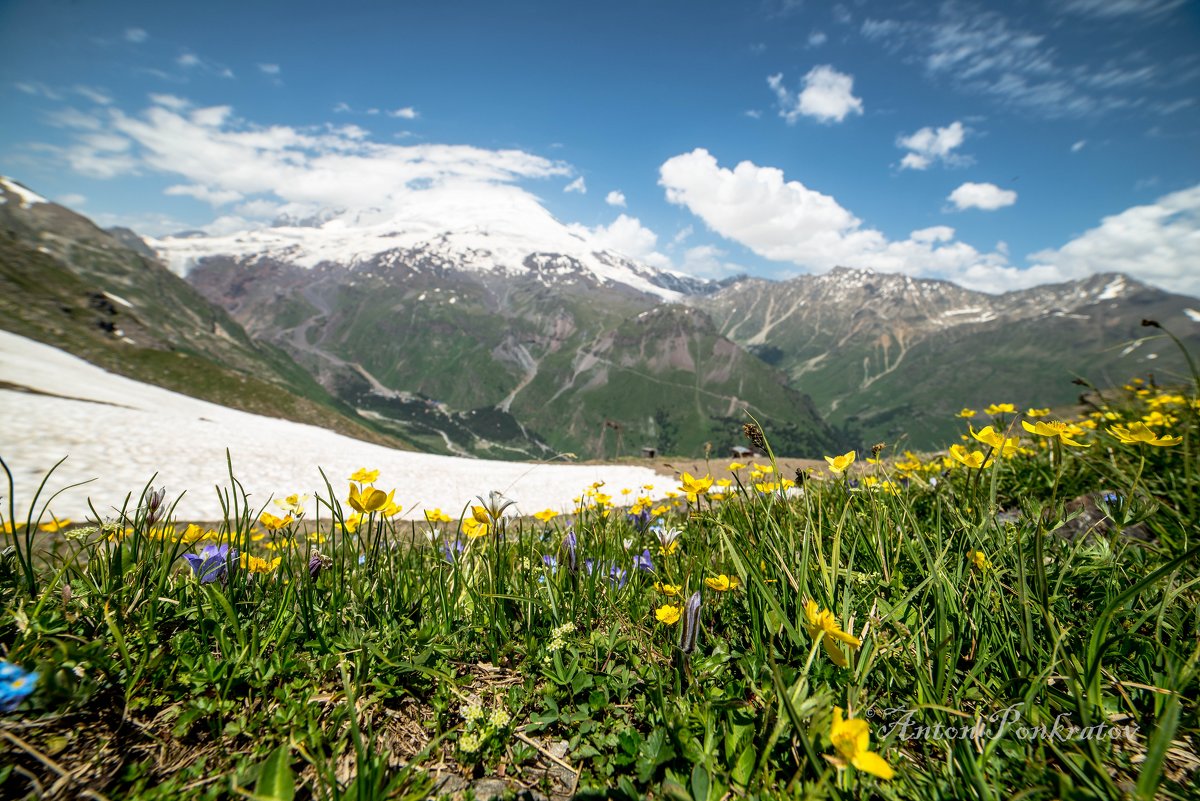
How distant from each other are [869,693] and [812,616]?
636mm

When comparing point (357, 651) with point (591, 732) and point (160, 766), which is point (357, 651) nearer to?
point (160, 766)

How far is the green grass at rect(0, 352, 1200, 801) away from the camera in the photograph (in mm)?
1660

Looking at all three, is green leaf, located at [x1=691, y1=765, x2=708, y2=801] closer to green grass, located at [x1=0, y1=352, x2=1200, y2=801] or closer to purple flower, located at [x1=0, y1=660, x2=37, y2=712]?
green grass, located at [x1=0, y1=352, x2=1200, y2=801]

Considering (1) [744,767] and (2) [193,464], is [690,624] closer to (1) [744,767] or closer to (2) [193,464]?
(1) [744,767]

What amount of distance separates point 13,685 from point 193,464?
16.9 meters

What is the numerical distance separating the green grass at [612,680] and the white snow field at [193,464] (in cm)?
810

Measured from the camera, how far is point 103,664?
2053mm

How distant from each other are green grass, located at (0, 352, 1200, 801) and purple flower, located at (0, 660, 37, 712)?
7 centimetres

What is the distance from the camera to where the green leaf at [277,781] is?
4.99 feet

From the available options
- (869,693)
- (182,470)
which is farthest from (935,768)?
(182,470)

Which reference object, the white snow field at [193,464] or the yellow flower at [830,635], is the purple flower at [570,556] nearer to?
the yellow flower at [830,635]

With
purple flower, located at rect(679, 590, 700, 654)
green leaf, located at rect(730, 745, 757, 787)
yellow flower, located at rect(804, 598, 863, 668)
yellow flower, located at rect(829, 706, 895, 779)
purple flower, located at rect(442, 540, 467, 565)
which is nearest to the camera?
yellow flower, located at rect(829, 706, 895, 779)

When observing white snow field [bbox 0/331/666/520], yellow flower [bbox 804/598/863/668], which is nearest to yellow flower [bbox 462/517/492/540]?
yellow flower [bbox 804/598/863/668]

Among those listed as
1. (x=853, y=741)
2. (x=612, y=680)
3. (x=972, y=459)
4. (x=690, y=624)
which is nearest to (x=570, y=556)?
(x=612, y=680)
